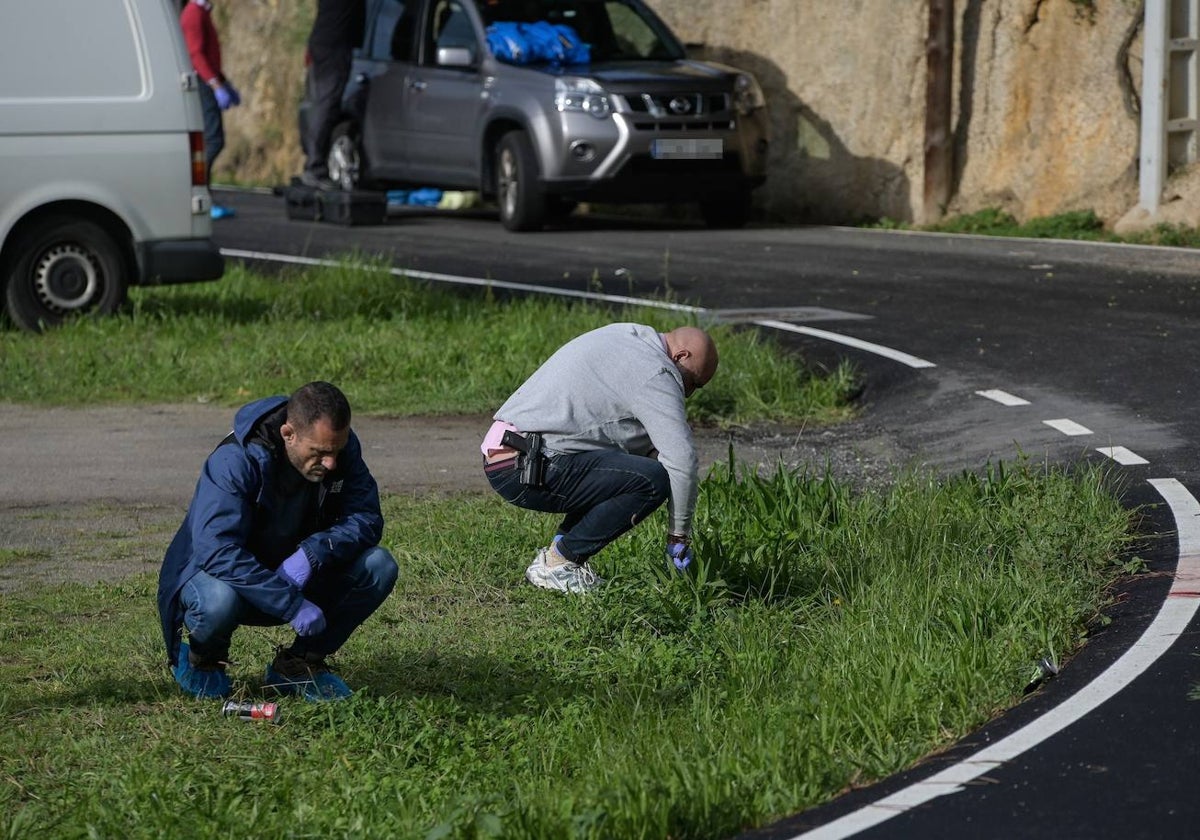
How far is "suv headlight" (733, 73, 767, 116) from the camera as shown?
64.7 feet

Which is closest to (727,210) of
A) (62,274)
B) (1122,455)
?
Result: (62,274)

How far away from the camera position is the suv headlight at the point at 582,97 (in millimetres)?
19172

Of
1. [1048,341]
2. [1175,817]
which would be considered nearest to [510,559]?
[1175,817]

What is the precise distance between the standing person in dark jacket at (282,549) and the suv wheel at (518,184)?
13.5m

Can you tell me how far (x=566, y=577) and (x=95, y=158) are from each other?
6.75 m

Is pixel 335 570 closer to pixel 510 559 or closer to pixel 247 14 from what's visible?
pixel 510 559

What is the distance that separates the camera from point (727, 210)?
20750 mm

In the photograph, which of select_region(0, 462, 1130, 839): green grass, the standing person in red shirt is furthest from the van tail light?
the standing person in red shirt

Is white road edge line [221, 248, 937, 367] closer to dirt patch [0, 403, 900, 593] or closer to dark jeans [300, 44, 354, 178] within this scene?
dirt patch [0, 403, 900, 593]

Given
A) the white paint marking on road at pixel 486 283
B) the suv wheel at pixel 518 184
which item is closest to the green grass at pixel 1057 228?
the suv wheel at pixel 518 184

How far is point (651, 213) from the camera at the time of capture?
22.8 meters

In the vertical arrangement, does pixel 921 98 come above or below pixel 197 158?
above

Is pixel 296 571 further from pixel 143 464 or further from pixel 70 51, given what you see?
pixel 70 51

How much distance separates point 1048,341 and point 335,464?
7.53 meters
